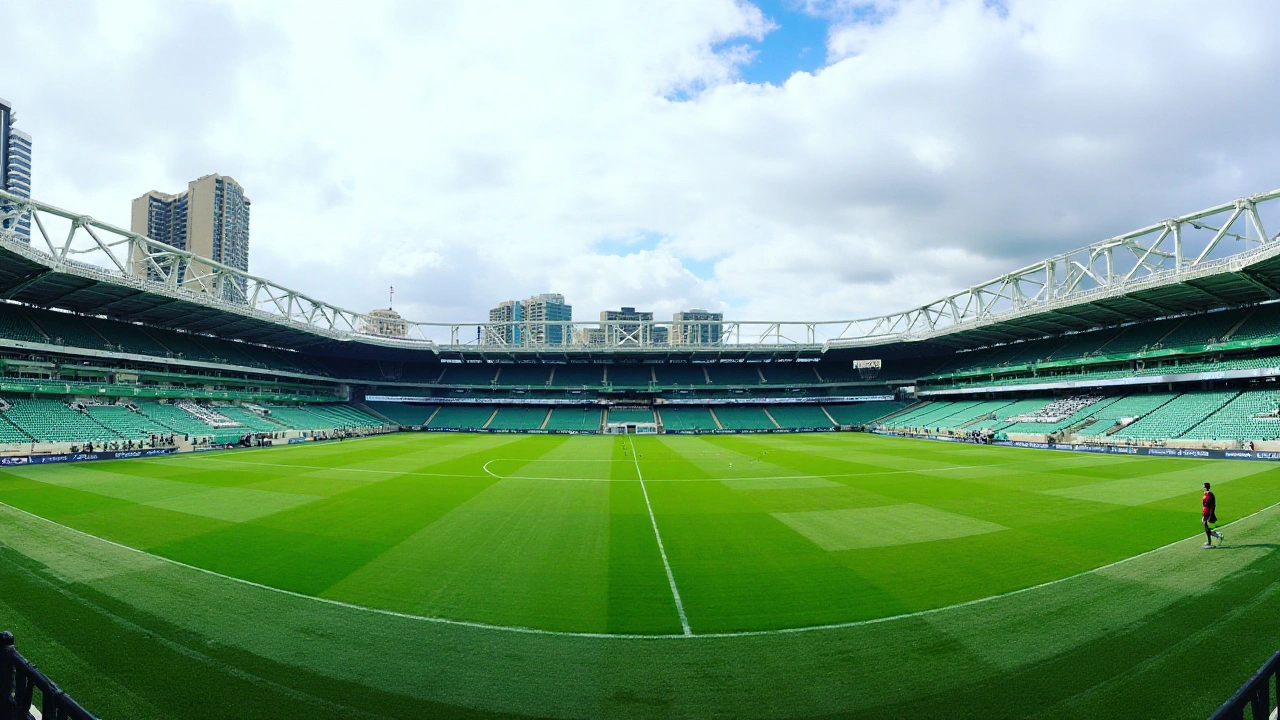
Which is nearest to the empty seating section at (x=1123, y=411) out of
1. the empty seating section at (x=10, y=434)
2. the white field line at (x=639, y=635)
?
the white field line at (x=639, y=635)

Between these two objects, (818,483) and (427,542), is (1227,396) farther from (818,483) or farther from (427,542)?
(427,542)

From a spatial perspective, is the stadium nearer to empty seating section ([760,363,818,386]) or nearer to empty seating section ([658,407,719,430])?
empty seating section ([658,407,719,430])

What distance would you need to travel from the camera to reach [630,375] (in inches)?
3406

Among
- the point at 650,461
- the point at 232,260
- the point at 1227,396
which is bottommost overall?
the point at 650,461

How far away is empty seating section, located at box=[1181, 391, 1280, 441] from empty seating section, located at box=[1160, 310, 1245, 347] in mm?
6869

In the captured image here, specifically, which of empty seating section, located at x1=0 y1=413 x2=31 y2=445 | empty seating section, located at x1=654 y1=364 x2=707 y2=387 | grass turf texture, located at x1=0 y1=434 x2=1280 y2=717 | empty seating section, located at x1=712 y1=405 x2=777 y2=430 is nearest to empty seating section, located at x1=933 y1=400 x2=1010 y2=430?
empty seating section, located at x1=712 y1=405 x2=777 y2=430

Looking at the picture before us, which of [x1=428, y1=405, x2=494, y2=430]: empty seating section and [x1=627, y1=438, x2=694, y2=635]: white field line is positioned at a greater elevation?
[x1=627, y1=438, x2=694, y2=635]: white field line

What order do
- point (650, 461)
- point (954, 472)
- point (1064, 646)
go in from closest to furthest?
point (1064, 646)
point (954, 472)
point (650, 461)

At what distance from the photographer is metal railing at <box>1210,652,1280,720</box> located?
10.3 ft

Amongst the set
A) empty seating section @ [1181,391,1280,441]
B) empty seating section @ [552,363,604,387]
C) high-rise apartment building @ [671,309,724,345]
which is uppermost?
high-rise apartment building @ [671,309,724,345]

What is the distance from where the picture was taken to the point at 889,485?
81.7 feet

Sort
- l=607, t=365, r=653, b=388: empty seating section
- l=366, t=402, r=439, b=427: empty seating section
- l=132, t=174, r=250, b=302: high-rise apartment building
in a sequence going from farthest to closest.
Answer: l=132, t=174, r=250, b=302: high-rise apartment building, l=607, t=365, r=653, b=388: empty seating section, l=366, t=402, r=439, b=427: empty seating section

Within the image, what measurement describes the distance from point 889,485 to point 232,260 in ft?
583

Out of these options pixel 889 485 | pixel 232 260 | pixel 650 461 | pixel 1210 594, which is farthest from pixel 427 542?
pixel 232 260
